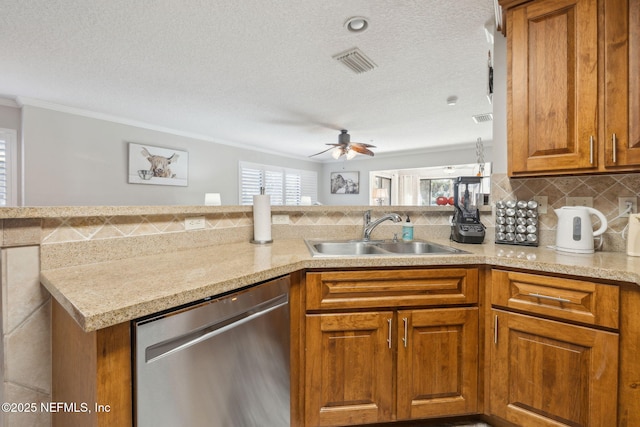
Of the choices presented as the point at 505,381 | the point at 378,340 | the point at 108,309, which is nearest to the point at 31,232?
the point at 108,309

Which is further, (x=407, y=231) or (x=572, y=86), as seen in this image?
(x=407, y=231)

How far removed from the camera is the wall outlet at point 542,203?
166cm

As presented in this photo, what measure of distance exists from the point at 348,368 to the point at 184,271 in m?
0.81

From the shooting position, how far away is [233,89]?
120 inches

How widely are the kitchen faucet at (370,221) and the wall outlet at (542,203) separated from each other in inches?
32.0

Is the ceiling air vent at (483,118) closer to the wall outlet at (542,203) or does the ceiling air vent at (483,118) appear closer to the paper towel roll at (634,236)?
the wall outlet at (542,203)

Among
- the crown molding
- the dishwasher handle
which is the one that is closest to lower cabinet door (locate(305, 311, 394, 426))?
the dishwasher handle

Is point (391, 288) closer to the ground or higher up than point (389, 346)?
higher up

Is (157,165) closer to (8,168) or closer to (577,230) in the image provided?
(8,168)

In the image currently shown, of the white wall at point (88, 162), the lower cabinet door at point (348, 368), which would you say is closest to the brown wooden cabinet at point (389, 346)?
the lower cabinet door at point (348, 368)

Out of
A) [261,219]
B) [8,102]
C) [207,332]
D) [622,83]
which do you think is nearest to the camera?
[207,332]

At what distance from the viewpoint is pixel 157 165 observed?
174 inches

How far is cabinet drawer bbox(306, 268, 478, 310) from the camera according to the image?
4.03 ft

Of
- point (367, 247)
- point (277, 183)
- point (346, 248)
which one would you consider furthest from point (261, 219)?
point (277, 183)
